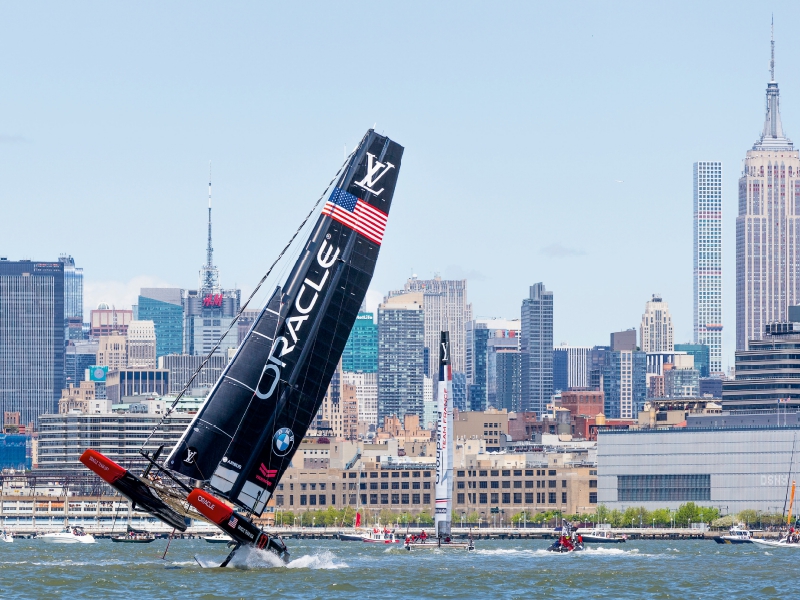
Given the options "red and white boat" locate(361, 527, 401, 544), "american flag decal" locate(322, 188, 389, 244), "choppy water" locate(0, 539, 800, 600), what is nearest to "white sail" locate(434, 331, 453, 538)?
"choppy water" locate(0, 539, 800, 600)

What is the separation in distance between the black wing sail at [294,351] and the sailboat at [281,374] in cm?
3

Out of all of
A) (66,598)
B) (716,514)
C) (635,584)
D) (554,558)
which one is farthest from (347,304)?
(716,514)

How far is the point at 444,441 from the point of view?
116 metres

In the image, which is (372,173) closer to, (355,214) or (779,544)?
(355,214)

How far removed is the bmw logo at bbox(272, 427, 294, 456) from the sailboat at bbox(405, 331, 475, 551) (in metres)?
55.6

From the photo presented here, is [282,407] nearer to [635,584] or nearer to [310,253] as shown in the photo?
[310,253]

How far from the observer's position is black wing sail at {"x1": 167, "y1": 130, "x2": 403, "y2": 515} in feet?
185

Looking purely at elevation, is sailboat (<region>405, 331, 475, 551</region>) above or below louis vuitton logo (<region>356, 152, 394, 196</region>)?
below

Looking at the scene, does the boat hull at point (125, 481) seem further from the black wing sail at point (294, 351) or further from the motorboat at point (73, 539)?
the motorboat at point (73, 539)

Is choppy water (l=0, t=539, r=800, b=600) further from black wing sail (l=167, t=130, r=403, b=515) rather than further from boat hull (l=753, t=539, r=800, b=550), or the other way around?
boat hull (l=753, t=539, r=800, b=550)

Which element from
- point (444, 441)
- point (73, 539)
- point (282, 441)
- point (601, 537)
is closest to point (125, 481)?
point (282, 441)

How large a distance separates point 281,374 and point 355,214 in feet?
17.9

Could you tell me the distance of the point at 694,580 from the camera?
233 ft

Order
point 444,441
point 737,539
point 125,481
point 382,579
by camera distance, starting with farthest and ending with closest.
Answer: point 737,539 < point 444,441 < point 382,579 < point 125,481
